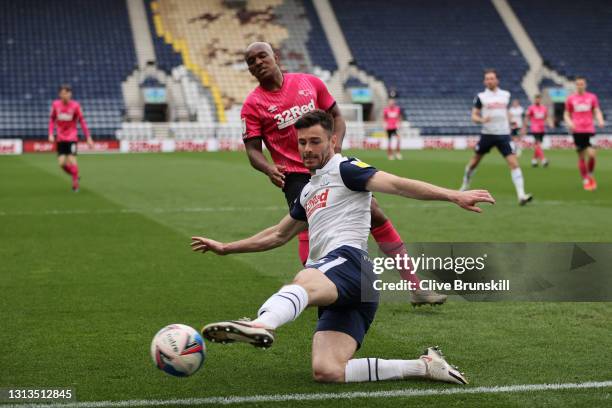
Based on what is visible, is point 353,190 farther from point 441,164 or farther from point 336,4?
point 336,4

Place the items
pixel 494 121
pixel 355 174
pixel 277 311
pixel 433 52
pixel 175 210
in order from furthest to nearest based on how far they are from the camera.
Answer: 1. pixel 433 52
2. pixel 494 121
3. pixel 175 210
4. pixel 355 174
5. pixel 277 311

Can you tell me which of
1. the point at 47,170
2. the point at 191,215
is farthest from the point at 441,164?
the point at 191,215

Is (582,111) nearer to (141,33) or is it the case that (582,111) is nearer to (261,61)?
(261,61)

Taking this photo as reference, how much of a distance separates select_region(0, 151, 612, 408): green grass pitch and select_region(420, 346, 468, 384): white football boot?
0.25ft

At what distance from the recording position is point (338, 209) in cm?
528

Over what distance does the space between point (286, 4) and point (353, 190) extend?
45.9m

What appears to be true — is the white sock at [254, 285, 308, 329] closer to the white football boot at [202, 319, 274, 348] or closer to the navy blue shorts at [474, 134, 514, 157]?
the white football boot at [202, 319, 274, 348]

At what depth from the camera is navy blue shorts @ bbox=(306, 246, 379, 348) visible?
197 inches

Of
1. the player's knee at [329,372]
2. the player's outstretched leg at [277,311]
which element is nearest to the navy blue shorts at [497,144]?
the player's knee at [329,372]

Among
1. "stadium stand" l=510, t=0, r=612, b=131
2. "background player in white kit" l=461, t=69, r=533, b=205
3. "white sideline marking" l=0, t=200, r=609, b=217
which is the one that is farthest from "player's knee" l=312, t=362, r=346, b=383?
"stadium stand" l=510, t=0, r=612, b=131

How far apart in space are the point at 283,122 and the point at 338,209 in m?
2.07

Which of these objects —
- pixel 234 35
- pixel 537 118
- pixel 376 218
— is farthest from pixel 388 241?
pixel 234 35

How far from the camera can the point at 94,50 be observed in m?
45.1

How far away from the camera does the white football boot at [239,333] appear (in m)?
4.23
